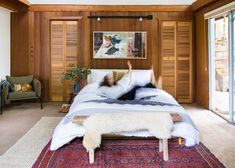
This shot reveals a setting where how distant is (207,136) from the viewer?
3.86 m

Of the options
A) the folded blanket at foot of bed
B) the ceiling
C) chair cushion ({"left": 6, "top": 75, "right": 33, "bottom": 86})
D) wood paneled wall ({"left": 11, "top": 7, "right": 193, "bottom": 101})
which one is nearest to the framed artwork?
wood paneled wall ({"left": 11, "top": 7, "right": 193, "bottom": 101})

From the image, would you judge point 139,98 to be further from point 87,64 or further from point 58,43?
point 58,43

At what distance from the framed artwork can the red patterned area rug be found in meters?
3.38

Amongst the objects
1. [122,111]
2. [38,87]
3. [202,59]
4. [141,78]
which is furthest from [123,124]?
[202,59]

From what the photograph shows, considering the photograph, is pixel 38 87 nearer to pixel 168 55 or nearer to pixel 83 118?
pixel 168 55

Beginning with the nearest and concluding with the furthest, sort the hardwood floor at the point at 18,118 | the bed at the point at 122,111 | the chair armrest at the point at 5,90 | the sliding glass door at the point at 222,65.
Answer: the bed at the point at 122,111 < the hardwood floor at the point at 18,118 < the sliding glass door at the point at 222,65 < the chair armrest at the point at 5,90

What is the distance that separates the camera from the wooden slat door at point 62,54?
21.6 feet

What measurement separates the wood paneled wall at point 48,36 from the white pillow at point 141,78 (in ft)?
3.44

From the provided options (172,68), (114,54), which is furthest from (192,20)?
(114,54)

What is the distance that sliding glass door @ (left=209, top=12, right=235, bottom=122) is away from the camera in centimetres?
483

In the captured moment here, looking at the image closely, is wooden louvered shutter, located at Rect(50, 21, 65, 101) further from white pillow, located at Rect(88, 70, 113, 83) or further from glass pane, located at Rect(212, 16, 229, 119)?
glass pane, located at Rect(212, 16, 229, 119)

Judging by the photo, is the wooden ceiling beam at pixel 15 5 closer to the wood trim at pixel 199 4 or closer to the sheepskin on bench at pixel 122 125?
the wood trim at pixel 199 4

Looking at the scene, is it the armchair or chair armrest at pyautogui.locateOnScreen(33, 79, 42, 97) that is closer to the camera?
the armchair

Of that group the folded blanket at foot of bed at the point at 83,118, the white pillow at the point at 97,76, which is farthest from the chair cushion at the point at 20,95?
the folded blanket at foot of bed at the point at 83,118
